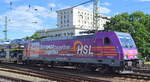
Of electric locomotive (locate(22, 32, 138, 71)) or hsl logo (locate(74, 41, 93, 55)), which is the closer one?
electric locomotive (locate(22, 32, 138, 71))

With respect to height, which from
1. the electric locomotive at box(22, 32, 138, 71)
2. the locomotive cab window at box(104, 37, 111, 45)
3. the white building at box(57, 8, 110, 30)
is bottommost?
the electric locomotive at box(22, 32, 138, 71)

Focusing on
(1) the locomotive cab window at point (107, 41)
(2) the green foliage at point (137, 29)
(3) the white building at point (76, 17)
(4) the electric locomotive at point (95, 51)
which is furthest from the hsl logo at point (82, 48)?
(3) the white building at point (76, 17)

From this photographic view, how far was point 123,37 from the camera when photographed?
18297 mm

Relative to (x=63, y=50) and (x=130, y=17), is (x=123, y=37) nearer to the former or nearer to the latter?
(x=63, y=50)

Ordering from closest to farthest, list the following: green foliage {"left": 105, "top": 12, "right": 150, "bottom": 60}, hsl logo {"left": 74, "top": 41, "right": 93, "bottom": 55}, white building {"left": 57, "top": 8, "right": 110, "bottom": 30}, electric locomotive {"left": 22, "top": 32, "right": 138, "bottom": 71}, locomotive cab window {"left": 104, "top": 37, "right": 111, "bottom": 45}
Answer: electric locomotive {"left": 22, "top": 32, "right": 138, "bottom": 71}
locomotive cab window {"left": 104, "top": 37, "right": 111, "bottom": 45}
hsl logo {"left": 74, "top": 41, "right": 93, "bottom": 55}
green foliage {"left": 105, "top": 12, "right": 150, "bottom": 60}
white building {"left": 57, "top": 8, "right": 110, "bottom": 30}

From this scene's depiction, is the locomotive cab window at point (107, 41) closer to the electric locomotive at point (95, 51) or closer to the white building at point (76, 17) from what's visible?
the electric locomotive at point (95, 51)

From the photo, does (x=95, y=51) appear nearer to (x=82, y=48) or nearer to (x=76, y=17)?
(x=82, y=48)

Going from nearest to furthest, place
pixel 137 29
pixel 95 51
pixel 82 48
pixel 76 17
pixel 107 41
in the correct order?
pixel 107 41 < pixel 95 51 < pixel 82 48 < pixel 137 29 < pixel 76 17

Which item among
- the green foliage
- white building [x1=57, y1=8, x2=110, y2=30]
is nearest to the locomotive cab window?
the green foliage

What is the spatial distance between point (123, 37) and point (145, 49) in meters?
26.0

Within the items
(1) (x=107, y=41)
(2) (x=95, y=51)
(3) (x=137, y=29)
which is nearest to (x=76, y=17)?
(3) (x=137, y=29)

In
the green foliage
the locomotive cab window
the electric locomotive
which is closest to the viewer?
the electric locomotive

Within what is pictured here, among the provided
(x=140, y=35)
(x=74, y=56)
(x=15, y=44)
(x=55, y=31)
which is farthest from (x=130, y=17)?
(x=55, y=31)

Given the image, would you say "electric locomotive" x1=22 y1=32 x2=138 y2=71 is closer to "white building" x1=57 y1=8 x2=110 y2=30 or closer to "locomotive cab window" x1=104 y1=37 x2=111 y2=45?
"locomotive cab window" x1=104 y1=37 x2=111 y2=45
